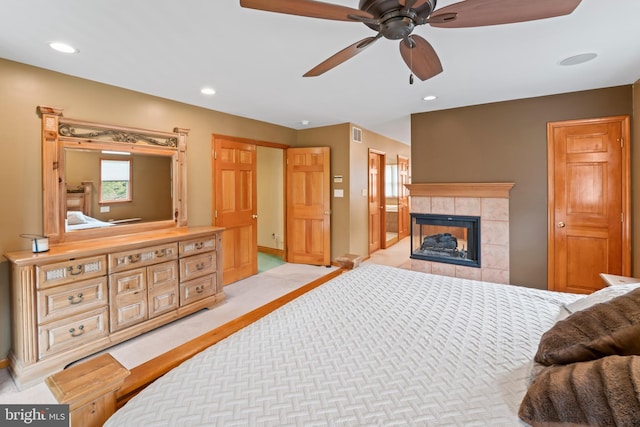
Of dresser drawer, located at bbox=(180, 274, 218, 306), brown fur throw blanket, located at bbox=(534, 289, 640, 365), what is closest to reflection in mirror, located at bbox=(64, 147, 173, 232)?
dresser drawer, located at bbox=(180, 274, 218, 306)

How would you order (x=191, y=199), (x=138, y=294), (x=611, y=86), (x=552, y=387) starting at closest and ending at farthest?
(x=552, y=387)
(x=138, y=294)
(x=611, y=86)
(x=191, y=199)

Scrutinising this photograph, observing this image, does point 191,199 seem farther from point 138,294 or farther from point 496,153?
point 496,153

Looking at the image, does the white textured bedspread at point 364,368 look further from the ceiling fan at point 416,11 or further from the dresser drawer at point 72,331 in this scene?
the dresser drawer at point 72,331

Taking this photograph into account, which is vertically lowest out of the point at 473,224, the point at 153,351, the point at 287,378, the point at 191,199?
the point at 153,351

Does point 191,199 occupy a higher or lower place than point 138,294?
higher

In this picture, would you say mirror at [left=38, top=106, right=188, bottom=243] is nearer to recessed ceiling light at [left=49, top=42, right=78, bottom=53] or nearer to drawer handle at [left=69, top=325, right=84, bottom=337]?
recessed ceiling light at [left=49, top=42, right=78, bottom=53]

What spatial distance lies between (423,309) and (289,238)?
3880mm

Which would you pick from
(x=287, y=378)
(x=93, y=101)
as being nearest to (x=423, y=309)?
(x=287, y=378)

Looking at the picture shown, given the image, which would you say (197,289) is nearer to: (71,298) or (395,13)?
(71,298)

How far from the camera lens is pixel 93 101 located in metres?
2.88

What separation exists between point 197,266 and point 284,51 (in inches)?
91.1

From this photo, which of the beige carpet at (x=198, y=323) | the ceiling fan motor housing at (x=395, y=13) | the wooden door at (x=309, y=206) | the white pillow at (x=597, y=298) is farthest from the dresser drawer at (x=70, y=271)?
the white pillow at (x=597, y=298)

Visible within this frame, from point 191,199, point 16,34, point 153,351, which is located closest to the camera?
point 16,34

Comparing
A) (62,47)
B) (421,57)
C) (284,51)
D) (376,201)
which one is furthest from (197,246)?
(376,201)
